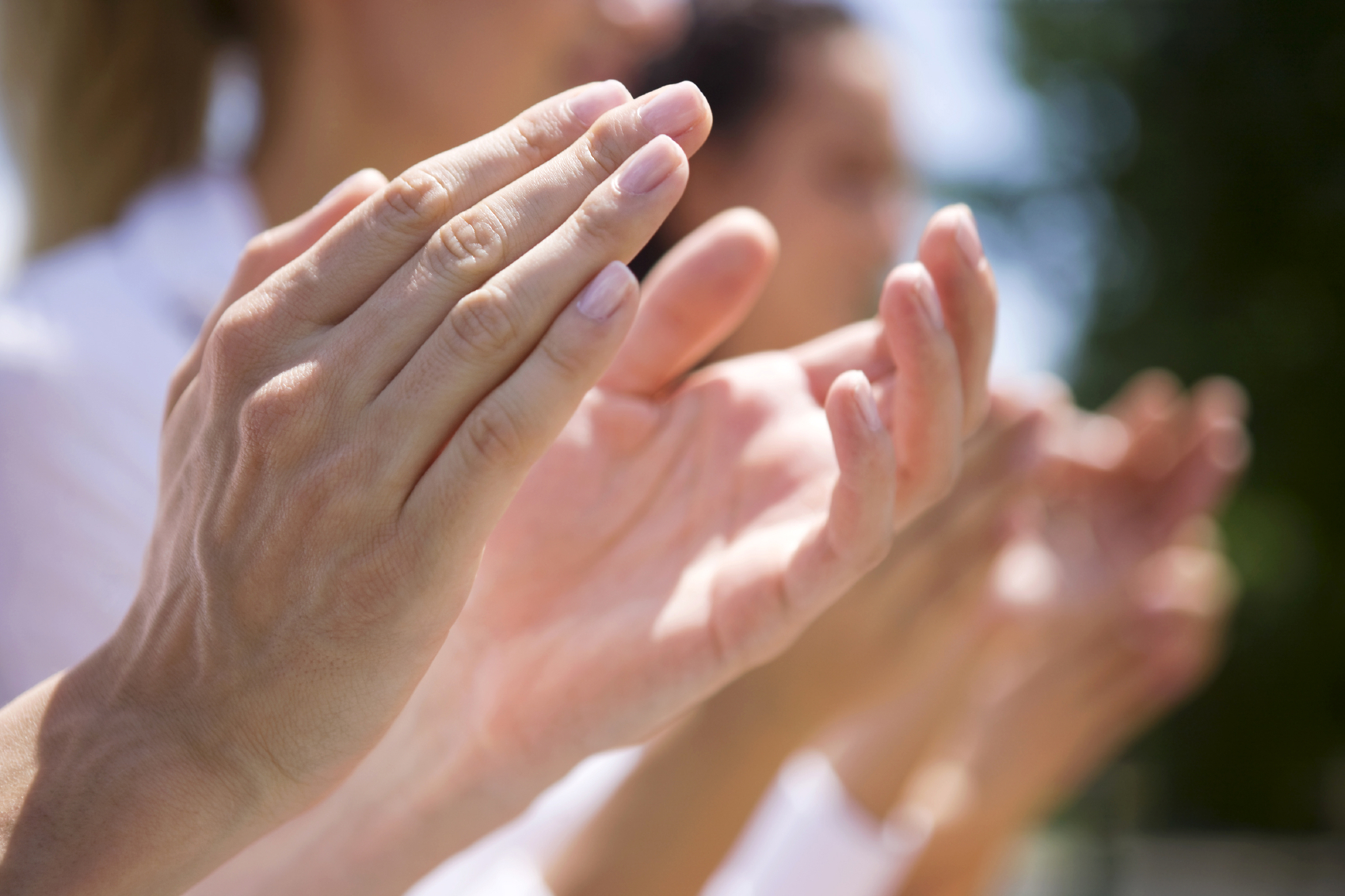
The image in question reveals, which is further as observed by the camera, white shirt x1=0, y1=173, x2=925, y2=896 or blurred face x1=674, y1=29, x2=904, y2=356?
blurred face x1=674, y1=29, x2=904, y2=356

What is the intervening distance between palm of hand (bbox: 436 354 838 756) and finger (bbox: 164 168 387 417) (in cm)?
22

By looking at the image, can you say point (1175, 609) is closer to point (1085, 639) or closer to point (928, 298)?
point (1085, 639)

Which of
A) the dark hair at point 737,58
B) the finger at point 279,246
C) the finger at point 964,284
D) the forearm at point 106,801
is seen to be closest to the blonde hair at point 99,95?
the dark hair at point 737,58

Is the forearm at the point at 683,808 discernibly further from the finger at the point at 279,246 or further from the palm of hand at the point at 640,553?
the finger at the point at 279,246

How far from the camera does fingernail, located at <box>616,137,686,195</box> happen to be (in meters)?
0.53

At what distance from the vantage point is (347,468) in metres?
0.52

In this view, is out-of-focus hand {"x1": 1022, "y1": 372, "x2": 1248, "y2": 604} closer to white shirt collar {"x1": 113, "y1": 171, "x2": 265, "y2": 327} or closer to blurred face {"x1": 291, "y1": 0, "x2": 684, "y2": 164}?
blurred face {"x1": 291, "y1": 0, "x2": 684, "y2": 164}

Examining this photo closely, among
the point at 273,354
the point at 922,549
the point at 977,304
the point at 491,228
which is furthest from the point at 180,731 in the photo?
the point at 922,549

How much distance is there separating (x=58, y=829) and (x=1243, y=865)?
21.5 ft

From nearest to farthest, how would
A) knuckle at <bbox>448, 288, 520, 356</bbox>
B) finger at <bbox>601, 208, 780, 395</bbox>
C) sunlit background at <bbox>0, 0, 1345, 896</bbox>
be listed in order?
1. knuckle at <bbox>448, 288, 520, 356</bbox>
2. finger at <bbox>601, 208, 780, 395</bbox>
3. sunlit background at <bbox>0, 0, 1345, 896</bbox>

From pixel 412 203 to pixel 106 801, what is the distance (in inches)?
12.8

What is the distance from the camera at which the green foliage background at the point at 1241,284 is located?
6.70 m

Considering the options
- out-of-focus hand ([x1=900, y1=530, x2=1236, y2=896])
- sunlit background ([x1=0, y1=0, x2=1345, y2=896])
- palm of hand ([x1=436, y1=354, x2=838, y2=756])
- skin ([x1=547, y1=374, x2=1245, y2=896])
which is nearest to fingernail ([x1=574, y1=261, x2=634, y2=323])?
palm of hand ([x1=436, y1=354, x2=838, y2=756])

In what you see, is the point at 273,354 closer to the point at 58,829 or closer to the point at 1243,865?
the point at 58,829
